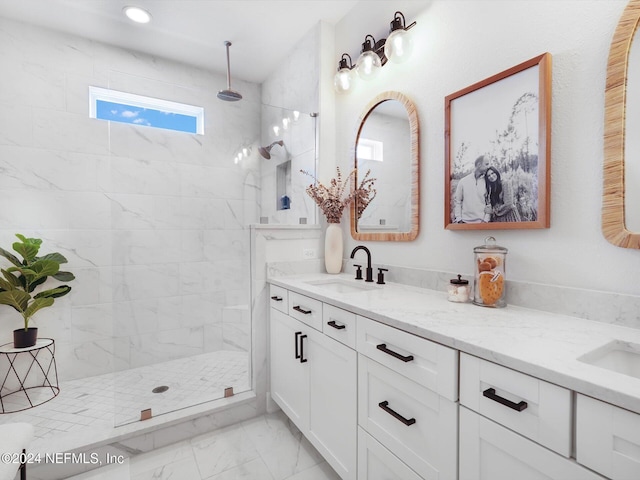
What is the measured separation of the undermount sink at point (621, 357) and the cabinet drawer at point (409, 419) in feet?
1.37

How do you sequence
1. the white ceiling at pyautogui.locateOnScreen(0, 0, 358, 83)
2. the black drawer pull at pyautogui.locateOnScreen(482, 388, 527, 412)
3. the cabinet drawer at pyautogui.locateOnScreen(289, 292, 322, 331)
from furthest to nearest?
the white ceiling at pyautogui.locateOnScreen(0, 0, 358, 83)
the cabinet drawer at pyautogui.locateOnScreen(289, 292, 322, 331)
the black drawer pull at pyautogui.locateOnScreen(482, 388, 527, 412)

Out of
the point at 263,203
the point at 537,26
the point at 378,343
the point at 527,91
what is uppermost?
the point at 537,26

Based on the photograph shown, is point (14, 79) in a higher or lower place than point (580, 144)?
higher

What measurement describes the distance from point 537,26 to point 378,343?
1.36 meters

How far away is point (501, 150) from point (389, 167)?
2.26ft

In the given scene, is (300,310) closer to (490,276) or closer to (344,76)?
(490,276)

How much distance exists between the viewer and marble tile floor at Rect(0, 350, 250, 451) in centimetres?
183

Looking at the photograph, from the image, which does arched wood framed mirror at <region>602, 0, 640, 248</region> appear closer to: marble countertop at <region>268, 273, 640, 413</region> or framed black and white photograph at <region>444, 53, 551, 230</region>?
framed black and white photograph at <region>444, 53, 551, 230</region>

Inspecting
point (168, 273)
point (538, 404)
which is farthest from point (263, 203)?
point (538, 404)

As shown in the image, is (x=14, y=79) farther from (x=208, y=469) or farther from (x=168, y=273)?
(x=208, y=469)

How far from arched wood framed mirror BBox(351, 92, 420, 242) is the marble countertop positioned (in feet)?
1.73

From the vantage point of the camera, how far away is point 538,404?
2.29 ft

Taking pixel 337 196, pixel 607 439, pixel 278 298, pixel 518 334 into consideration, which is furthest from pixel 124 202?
pixel 607 439

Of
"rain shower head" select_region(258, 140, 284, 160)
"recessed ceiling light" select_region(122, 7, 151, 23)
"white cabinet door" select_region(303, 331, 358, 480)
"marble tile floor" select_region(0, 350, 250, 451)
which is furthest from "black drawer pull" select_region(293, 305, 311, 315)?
"recessed ceiling light" select_region(122, 7, 151, 23)
